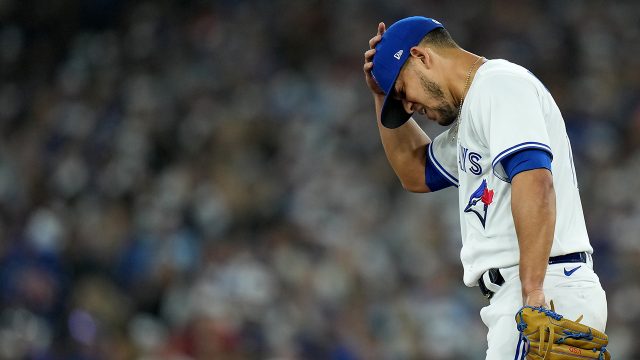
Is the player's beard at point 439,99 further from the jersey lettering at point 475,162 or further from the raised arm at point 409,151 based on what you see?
the raised arm at point 409,151

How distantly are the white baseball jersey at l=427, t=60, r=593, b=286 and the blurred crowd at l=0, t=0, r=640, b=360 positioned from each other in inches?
157

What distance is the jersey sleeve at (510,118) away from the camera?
103 inches

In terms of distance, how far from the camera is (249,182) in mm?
8445

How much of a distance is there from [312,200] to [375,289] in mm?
1233

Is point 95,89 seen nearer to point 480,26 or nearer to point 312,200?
point 312,200

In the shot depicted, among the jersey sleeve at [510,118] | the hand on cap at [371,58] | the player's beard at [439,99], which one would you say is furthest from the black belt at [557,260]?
the hand on cap at [371,58]

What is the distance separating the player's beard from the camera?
2.92 metres

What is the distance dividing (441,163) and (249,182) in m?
5.19

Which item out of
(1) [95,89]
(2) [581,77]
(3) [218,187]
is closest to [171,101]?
(1) [95,89]

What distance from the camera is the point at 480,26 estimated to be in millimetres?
9500

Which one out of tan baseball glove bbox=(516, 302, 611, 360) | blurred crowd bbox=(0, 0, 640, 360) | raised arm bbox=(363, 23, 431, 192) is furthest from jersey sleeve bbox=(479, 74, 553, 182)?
blurred crowd bbox=(0, 0, 640, 360)

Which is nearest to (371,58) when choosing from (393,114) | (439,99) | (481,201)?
(393,114)

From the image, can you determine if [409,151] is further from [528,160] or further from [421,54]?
[528,160]

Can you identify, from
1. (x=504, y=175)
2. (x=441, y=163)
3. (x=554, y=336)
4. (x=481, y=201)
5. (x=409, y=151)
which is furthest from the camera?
(x=409, y=151)
